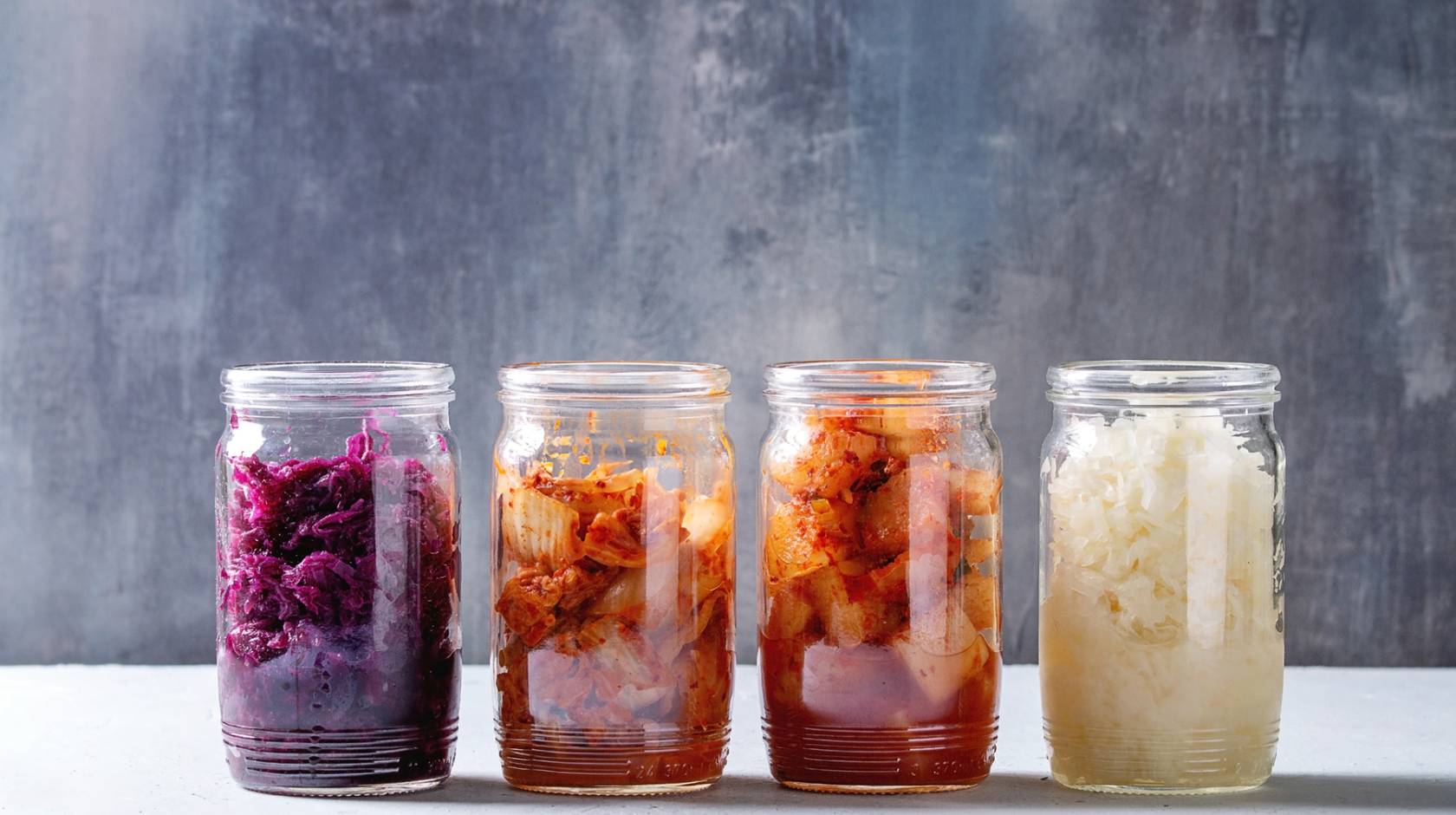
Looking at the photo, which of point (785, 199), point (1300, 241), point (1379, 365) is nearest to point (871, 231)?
point (785, 199)

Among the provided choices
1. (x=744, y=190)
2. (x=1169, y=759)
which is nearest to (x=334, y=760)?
(x=1169, y=759)

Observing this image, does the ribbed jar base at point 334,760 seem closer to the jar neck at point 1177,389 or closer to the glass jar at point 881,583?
the glass jar at point 881,583

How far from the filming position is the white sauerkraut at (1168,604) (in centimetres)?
125

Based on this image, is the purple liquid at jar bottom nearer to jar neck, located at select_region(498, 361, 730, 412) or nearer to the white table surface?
the white table surface

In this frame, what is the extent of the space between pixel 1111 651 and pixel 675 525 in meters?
0.37

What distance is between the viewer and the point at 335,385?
4.20ft

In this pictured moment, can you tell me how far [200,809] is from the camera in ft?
4.00

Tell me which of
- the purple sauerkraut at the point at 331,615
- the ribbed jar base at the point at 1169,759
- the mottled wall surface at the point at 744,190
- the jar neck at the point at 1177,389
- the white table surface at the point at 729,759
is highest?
the mottled wall surface at the point at 744,190

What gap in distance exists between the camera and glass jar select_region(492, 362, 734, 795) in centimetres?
124

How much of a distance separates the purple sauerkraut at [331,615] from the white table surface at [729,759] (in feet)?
0.14

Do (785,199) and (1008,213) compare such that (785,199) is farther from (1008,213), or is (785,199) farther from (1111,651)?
(1111,651)

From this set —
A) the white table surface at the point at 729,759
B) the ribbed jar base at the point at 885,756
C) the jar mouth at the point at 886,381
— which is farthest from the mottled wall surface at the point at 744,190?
the ribbed jar base at the point at 885,756

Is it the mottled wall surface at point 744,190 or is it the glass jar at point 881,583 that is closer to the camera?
the glass jar at point 881,583

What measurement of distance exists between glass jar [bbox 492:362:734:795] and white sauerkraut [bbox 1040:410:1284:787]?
30 centimetres
